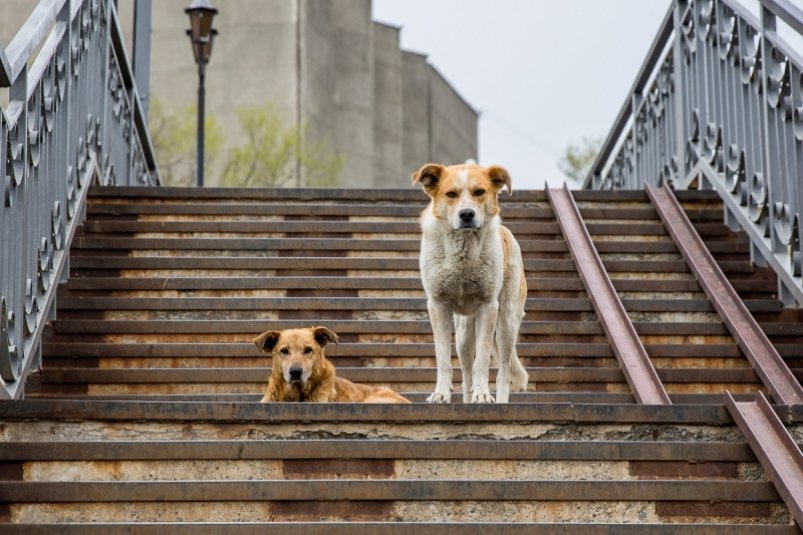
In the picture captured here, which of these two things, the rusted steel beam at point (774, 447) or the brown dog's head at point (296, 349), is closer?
the rusted steel beam at point (774, 447)

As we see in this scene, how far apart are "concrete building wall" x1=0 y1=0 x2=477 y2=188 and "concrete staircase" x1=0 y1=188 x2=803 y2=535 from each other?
25639 mm

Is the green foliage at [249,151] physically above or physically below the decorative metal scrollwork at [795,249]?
above

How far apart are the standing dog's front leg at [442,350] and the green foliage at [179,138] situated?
96.1 ft

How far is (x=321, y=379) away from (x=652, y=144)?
701 cm

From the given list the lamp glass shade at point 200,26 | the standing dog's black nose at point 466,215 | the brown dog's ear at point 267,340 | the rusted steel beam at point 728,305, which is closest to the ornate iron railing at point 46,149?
the brown dog's ear at point 267,340

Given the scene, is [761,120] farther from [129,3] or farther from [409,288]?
[129,3]

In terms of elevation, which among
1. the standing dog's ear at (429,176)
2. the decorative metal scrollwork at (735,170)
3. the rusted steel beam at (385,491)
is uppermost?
the decorative metal scrollwork at (735,170)

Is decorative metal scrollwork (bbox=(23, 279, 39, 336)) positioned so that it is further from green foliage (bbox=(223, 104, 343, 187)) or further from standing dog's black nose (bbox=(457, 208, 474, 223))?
green foliage (bbox=(223, 104, 343, 187))

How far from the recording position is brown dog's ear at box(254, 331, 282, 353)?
334 inches

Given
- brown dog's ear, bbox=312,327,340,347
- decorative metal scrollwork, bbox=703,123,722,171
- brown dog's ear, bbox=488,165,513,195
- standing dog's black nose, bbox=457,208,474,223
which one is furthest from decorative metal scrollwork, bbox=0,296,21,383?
decorative metal scrollwork, bbox=703,123,722,171

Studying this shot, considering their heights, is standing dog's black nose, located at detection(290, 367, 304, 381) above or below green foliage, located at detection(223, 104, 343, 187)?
below

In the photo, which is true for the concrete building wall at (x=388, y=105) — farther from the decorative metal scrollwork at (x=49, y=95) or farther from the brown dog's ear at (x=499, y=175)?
the brown dog's ear at (x=499, y=175)

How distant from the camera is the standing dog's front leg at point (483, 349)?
752 cm

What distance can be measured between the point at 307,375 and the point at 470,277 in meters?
1.25
